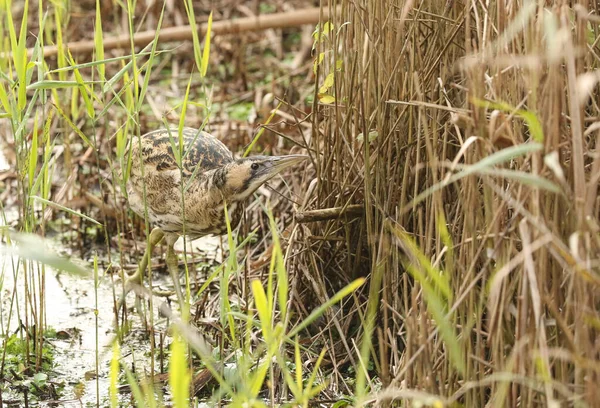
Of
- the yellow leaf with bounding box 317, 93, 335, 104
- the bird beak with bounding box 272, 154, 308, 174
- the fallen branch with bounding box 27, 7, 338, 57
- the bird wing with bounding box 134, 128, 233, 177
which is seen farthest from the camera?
the fallen branch with bounding box 27, 7, 338, 57

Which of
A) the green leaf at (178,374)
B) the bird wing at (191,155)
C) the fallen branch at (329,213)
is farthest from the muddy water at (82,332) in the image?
the green leaf at (178,374)

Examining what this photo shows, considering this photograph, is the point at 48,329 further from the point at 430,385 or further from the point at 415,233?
the point at 430,385

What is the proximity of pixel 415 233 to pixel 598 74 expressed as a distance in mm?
900

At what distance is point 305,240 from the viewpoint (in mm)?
3154

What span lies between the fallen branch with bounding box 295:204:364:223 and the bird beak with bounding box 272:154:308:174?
238 mm

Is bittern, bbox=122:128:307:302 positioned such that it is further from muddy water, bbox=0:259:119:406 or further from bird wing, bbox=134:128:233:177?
muddy water, bbox=0:259:119:406

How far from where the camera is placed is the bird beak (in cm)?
320

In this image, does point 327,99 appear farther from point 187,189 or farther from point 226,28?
point 226,28

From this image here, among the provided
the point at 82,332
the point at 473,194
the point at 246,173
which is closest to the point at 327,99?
the point at 246,173

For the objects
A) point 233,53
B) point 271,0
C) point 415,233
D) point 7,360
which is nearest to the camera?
point 415,233

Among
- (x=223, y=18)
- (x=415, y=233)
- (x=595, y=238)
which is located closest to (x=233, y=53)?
(x=223, y=18)

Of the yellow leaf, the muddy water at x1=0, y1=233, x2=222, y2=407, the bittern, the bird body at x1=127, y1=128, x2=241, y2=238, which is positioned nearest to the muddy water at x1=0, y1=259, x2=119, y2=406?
the muddy water at x1=0, y1=233, x2=222, y2=407

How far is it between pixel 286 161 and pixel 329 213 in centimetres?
29

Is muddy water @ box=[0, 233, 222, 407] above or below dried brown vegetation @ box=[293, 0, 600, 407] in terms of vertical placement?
below
